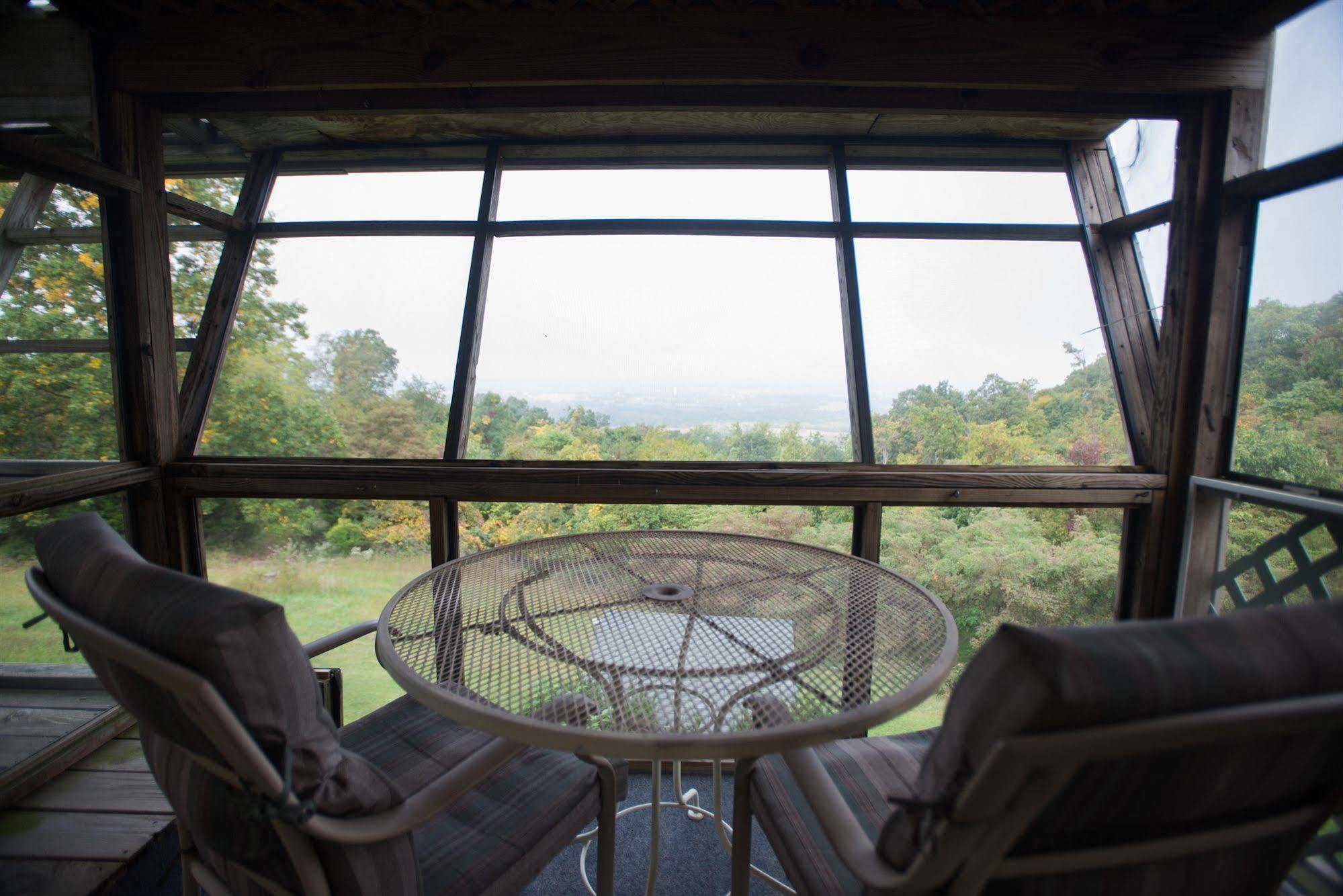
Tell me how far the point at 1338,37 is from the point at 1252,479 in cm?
142

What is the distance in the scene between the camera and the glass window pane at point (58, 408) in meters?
1.78

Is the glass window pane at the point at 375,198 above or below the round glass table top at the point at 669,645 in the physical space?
above

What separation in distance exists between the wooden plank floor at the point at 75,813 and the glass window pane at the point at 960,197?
129 inches

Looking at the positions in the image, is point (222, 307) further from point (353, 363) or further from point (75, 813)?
point (75, 813)

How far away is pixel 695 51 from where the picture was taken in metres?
1.97

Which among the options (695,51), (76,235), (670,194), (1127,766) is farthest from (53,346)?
(1127,766)

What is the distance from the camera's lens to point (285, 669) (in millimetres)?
790

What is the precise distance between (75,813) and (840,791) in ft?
7.36

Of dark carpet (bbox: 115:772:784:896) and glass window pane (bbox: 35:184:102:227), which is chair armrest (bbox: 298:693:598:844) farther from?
glass window pane (bbox: 35:184:102:227)

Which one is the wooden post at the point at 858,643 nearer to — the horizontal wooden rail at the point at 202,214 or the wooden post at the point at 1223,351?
the wooden post at the point at 1223,351

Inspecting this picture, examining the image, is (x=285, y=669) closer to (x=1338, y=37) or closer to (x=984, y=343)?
(x=984, y=343)

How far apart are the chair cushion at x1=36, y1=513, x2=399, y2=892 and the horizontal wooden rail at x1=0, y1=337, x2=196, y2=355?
4.82ft

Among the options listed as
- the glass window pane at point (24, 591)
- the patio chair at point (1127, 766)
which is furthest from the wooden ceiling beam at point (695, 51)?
the patio chair at point (1127, 766)

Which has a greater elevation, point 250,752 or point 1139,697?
point 1139,697
